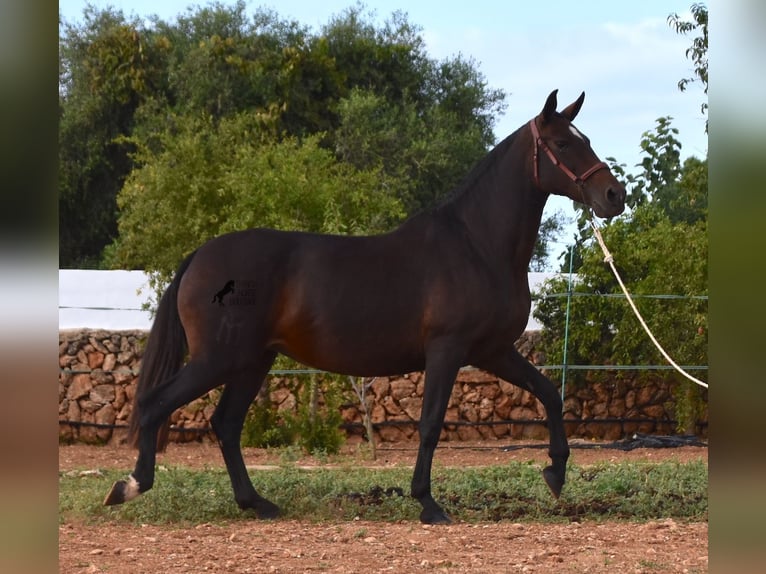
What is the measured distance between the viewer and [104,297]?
12.3 m

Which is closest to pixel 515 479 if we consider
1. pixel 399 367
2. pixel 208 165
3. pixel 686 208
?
pixel 399 367

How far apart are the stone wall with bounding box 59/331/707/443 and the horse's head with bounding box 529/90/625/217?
627 cm

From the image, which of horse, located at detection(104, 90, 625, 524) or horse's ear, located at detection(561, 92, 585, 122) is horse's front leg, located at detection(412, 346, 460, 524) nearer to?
horse, located at detection(104, 90, 625, 524)

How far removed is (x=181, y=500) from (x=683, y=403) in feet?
24.3

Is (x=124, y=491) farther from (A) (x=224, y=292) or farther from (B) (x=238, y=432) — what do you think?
(A) (x=224, y=292)

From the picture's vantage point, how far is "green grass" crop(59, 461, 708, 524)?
5742 millimetres

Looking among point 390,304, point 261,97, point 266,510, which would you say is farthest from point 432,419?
point 261,97

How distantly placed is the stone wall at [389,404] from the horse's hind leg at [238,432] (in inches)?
212

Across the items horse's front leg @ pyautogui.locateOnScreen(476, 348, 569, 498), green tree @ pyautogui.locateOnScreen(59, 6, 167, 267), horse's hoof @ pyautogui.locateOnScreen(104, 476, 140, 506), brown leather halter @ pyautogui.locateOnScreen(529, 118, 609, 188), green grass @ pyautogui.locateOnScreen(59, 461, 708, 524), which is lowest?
green grass @ pyautogui.locateOnScreen(59, 461, 708, 524)

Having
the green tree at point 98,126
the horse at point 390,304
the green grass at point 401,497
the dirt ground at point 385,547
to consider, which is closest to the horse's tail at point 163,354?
the horse at point 390,304

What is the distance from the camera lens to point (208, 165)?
38.8 ft

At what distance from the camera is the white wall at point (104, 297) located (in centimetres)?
1218

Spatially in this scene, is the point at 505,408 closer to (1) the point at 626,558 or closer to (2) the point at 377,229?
(2) the point at 377,229

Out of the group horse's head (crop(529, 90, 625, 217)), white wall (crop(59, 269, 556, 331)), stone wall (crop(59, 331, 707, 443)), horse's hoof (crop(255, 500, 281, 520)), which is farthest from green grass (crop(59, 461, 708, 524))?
white wall (crop(59, 269, 556, 331))
